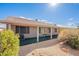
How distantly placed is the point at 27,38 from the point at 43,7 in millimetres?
987

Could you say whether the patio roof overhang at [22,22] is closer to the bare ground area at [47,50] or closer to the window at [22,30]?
the window at [22,30]

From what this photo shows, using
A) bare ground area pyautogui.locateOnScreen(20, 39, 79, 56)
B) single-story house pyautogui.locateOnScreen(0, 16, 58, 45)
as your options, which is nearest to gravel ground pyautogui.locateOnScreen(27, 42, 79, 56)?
bare ground area pyautogui.locateOnScreen(20, 39, 79, 56)

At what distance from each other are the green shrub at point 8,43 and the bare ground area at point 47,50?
29 centimetres

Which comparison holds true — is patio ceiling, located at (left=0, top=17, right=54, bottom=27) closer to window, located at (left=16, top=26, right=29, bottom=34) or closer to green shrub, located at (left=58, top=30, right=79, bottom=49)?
window, located at (left=16, top=26, right=29, bottom=34)

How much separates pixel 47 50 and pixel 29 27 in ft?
2.70

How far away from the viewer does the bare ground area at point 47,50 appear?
6.84m

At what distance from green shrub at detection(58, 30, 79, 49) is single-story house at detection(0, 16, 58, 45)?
0.21m

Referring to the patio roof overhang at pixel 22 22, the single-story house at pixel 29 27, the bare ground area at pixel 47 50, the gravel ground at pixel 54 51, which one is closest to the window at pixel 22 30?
the single-story house at pixel 29 27

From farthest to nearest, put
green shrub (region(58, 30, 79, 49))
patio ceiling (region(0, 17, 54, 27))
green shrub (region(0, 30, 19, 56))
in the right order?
green shrub (region(58, 30, 79, 49)) < patio ceiling (region(0, 17, 54, 27)) < green shrub (region(0, 30, 19, 56))

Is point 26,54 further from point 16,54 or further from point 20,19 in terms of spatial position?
point 20,19

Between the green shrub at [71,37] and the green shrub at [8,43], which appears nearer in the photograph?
the green shrub at [8,43]

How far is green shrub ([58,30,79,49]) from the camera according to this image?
22.7 ft

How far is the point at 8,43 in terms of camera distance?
665cm

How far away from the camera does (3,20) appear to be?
677 cm
